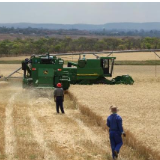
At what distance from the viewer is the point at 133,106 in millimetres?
20016

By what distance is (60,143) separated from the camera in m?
13.4

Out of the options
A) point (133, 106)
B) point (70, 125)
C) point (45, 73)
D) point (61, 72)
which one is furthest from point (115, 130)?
point (61, 72)

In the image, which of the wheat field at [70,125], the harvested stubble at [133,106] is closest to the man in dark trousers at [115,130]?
the wheat field at [70,125]

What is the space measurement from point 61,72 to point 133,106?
31.0 feet

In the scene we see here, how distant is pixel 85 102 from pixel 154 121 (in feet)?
20.0

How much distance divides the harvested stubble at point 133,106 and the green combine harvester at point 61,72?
5.43 ft

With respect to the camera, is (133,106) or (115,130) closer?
(115,130)

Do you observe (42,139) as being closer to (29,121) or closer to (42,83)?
(29,121)

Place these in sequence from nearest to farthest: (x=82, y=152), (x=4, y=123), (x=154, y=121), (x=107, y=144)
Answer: (x=82, y=152) → (x=107, y=144) → (x=154, y=121) → (x=4, y=123)

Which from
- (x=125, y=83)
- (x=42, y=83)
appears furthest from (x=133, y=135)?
(x=125, y=83)

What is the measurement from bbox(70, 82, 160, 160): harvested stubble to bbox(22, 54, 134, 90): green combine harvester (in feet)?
5.43

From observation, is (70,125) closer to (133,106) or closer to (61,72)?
(133,106)

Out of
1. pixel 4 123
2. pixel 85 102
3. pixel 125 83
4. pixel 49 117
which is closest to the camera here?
pixel 4 123

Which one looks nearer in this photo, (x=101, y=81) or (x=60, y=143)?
(x=60, y=143)
